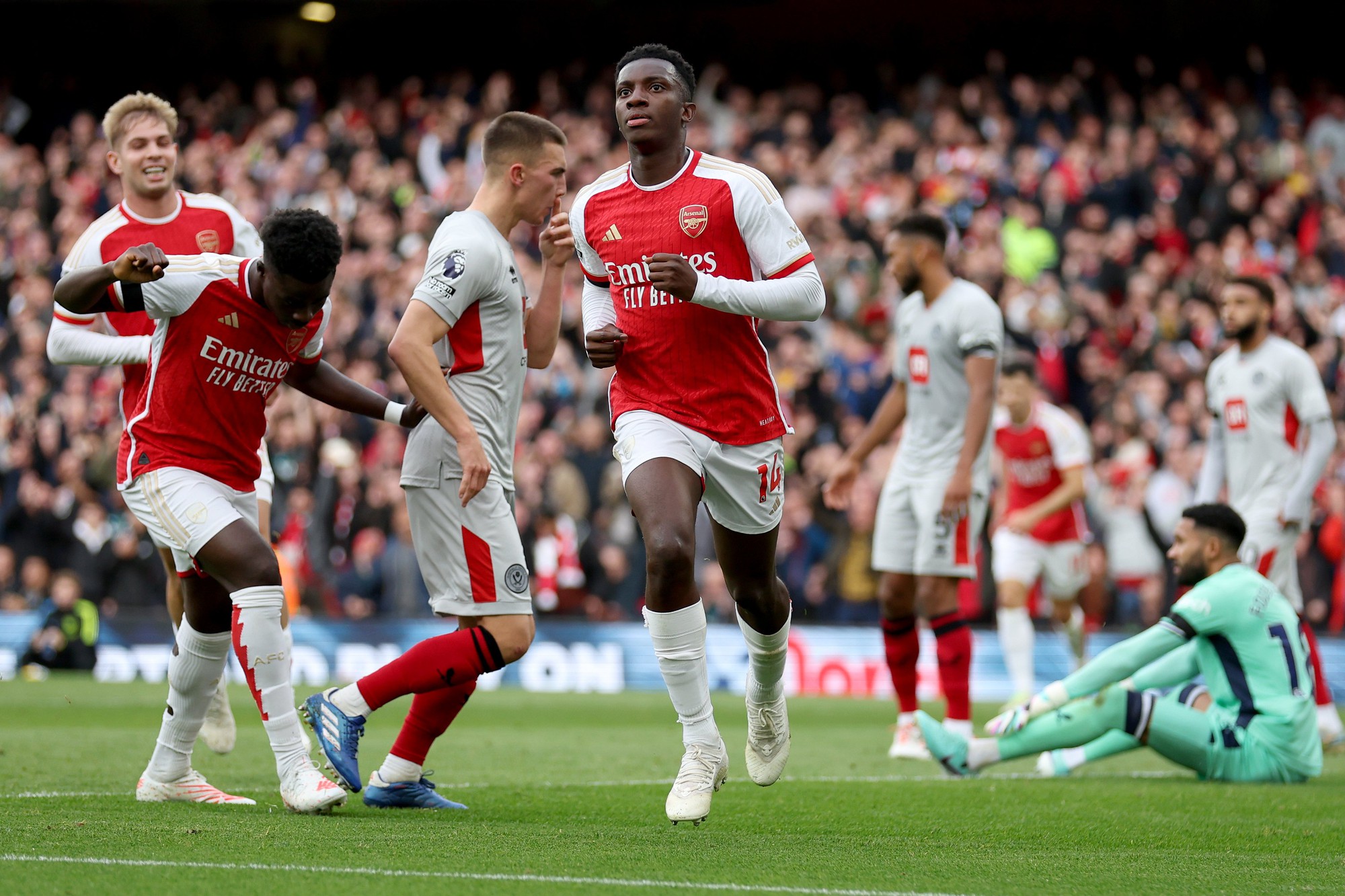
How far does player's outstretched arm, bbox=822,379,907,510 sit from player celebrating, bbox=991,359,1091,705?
2.82 meters

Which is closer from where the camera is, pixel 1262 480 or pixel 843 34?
pixel 1262 480

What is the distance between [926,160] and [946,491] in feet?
43.5

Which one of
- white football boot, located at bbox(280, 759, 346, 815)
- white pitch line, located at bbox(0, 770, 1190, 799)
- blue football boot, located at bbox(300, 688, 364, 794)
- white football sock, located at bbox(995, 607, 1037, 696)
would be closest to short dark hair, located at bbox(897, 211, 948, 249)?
white pitch line, located at bbox(0, 770, 1190, 799)

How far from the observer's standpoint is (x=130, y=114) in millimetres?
7398

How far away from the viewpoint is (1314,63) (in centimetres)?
2362

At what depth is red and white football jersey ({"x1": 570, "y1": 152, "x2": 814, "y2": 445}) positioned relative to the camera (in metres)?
5.67

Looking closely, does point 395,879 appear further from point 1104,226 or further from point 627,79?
point 1104,226

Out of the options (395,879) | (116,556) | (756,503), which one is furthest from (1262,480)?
(116,556)

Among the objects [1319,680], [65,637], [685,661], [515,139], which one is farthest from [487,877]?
[65,637]

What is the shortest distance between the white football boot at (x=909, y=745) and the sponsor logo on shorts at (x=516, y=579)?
10.8ft

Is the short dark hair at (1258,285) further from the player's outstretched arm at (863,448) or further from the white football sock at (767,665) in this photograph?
the white football sock at (767,665)

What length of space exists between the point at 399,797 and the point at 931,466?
385 centimetres

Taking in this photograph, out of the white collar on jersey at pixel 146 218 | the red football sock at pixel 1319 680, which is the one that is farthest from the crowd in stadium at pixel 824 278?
the white collar on jersey at pixel 146 218

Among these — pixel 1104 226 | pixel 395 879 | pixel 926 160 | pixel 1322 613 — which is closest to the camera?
pixel 395 879
